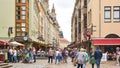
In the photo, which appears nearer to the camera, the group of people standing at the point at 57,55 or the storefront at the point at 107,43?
the group of people standing at the point at 57,55

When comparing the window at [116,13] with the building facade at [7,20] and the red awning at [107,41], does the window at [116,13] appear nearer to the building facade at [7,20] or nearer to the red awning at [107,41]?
the red awning at [107,41]

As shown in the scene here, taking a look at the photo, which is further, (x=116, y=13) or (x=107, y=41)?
(x=116, y=13)

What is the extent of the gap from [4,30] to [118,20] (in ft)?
85.2

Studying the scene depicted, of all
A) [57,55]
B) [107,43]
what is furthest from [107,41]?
[57,55]

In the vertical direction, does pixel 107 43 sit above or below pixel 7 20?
below

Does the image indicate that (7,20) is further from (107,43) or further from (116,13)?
(107,43)

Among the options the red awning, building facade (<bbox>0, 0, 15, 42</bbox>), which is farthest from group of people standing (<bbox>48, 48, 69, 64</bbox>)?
building facade (<bbox>0, 0, 15, 42</bbox>)

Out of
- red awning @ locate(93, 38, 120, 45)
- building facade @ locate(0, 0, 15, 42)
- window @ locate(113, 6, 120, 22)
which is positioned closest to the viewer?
red awning @ locate(93, 38, 120, 45)

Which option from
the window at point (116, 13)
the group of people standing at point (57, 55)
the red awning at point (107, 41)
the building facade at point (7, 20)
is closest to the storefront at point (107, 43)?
the red awning at point (107, 41)

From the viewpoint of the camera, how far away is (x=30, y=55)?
48.1 m

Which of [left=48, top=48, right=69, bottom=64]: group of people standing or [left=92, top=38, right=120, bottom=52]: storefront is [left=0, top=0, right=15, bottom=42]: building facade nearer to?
[left=92, top=38, right=120, bottom=52]: storefront

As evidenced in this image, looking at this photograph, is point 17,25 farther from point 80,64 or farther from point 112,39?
point 80,64

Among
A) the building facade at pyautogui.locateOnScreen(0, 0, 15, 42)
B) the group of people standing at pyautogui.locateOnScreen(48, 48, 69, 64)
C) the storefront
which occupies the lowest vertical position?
the group of people standing at pyautogui.locateOnScreen(48, 48, 69, 64)

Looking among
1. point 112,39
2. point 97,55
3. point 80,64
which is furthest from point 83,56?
point 112,39
